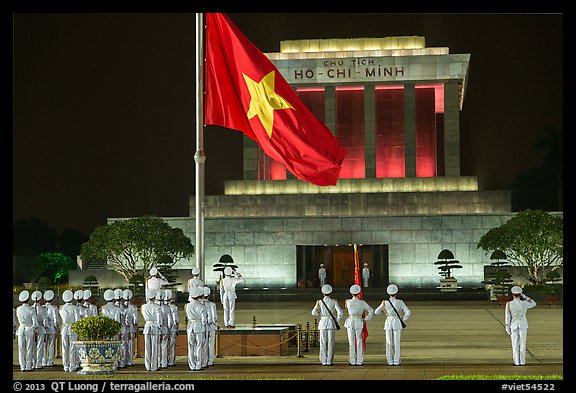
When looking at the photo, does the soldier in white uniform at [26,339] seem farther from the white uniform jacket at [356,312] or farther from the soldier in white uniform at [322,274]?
the soldier in white uniform at [322,274]

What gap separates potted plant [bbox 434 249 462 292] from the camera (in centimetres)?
4584

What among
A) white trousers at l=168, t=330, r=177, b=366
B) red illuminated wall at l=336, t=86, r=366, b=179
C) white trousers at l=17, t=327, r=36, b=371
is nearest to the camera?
white trousers at l=17, t=327, r=36, b=371

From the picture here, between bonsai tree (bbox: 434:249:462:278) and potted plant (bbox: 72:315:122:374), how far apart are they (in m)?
31.9

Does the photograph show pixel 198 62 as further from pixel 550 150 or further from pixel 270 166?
pixel 550 150

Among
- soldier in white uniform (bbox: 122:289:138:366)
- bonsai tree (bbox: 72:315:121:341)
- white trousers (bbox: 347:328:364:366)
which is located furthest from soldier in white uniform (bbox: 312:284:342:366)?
bonsai tree (bbox: 72:315:121:341)

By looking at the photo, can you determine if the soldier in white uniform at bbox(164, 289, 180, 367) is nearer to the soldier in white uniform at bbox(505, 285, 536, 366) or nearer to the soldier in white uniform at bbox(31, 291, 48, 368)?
the soldier in white uniform at bbox(31, 291, 48, 368)

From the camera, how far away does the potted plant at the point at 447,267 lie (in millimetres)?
45844

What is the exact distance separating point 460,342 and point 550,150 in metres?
52.1

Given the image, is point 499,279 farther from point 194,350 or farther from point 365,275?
point 194,350

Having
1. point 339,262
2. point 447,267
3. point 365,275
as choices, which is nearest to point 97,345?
point 365,275

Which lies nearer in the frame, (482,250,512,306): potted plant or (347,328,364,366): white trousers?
(347,328,364,366): white trousers

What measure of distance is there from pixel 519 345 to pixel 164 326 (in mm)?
7071

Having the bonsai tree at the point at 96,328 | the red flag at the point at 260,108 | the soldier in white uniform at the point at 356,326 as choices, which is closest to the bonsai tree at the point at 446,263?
the red flag at the point at 260,108

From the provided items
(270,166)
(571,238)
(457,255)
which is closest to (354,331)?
(571,238)
